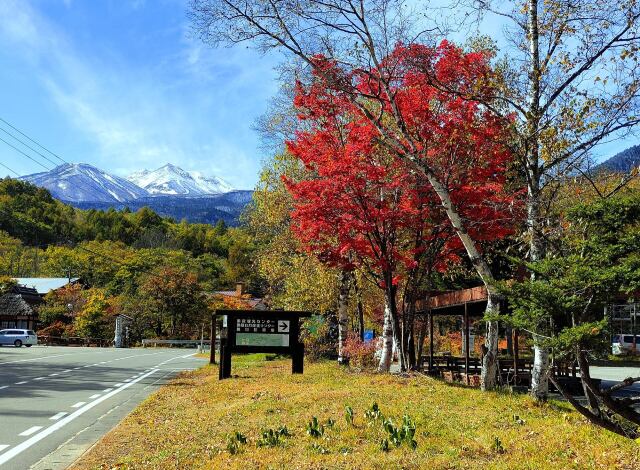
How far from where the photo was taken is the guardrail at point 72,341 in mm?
51781

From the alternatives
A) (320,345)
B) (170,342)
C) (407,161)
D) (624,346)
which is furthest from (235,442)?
Result: (170,342)

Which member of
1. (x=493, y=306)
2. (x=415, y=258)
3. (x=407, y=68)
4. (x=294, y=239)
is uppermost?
(x=407, y=68)

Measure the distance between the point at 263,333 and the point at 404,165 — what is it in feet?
24.9

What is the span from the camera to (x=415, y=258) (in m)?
15.7

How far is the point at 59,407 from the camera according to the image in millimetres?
11703

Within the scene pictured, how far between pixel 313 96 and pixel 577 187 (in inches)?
268

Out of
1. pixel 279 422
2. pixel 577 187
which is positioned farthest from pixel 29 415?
pixel 577 187

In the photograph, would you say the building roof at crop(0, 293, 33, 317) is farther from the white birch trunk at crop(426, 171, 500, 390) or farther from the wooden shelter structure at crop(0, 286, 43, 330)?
the white birch trunk at crop(426, 171, 500, 390)

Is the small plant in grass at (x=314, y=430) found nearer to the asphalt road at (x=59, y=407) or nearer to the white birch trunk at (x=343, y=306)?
the asphalt road at (x=59, y=407)

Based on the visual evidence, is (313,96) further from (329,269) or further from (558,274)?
(558,274)

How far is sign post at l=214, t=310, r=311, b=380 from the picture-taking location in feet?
58.3

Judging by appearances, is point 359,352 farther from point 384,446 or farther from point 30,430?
point 384,446

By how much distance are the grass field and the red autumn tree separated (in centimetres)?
391

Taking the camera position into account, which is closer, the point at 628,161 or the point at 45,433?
the point at 45,433
